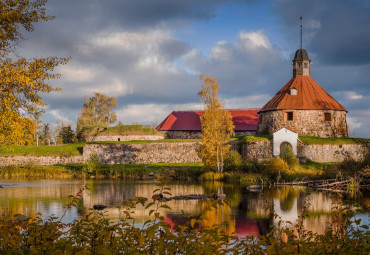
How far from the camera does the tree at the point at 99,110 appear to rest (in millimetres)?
67438

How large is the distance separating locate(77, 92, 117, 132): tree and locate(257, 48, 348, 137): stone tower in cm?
3062

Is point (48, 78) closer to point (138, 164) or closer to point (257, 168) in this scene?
point (257, 168)

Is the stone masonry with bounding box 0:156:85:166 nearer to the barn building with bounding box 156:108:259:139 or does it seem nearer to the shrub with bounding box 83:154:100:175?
the shrub with bounding box 83:154:100:175

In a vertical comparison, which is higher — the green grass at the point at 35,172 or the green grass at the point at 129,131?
the green grass at the point at 129,131

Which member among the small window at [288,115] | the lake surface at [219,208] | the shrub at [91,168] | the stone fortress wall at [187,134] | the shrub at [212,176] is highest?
the small window at [288,115]

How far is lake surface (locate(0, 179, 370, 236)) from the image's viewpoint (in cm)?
1573

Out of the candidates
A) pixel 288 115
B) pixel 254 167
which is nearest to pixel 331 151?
pixel 288 115

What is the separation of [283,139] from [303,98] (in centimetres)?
672

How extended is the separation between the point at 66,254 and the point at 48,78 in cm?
983

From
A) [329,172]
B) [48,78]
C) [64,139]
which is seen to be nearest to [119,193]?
[48,78]

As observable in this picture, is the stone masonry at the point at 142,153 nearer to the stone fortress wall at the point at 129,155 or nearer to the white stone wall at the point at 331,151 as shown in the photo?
the stone fortress wall at the point at 129,155

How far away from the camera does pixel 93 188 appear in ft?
88.5

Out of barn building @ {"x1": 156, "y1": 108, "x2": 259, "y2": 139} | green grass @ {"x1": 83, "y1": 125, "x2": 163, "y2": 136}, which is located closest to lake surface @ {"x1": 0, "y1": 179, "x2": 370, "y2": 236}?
green grass @ {"x1": 83, "y1": 125, "x2": 163, "y2": 136}

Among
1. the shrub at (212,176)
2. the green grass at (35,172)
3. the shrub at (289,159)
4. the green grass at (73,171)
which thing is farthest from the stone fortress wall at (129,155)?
the shrub at (289,159)
